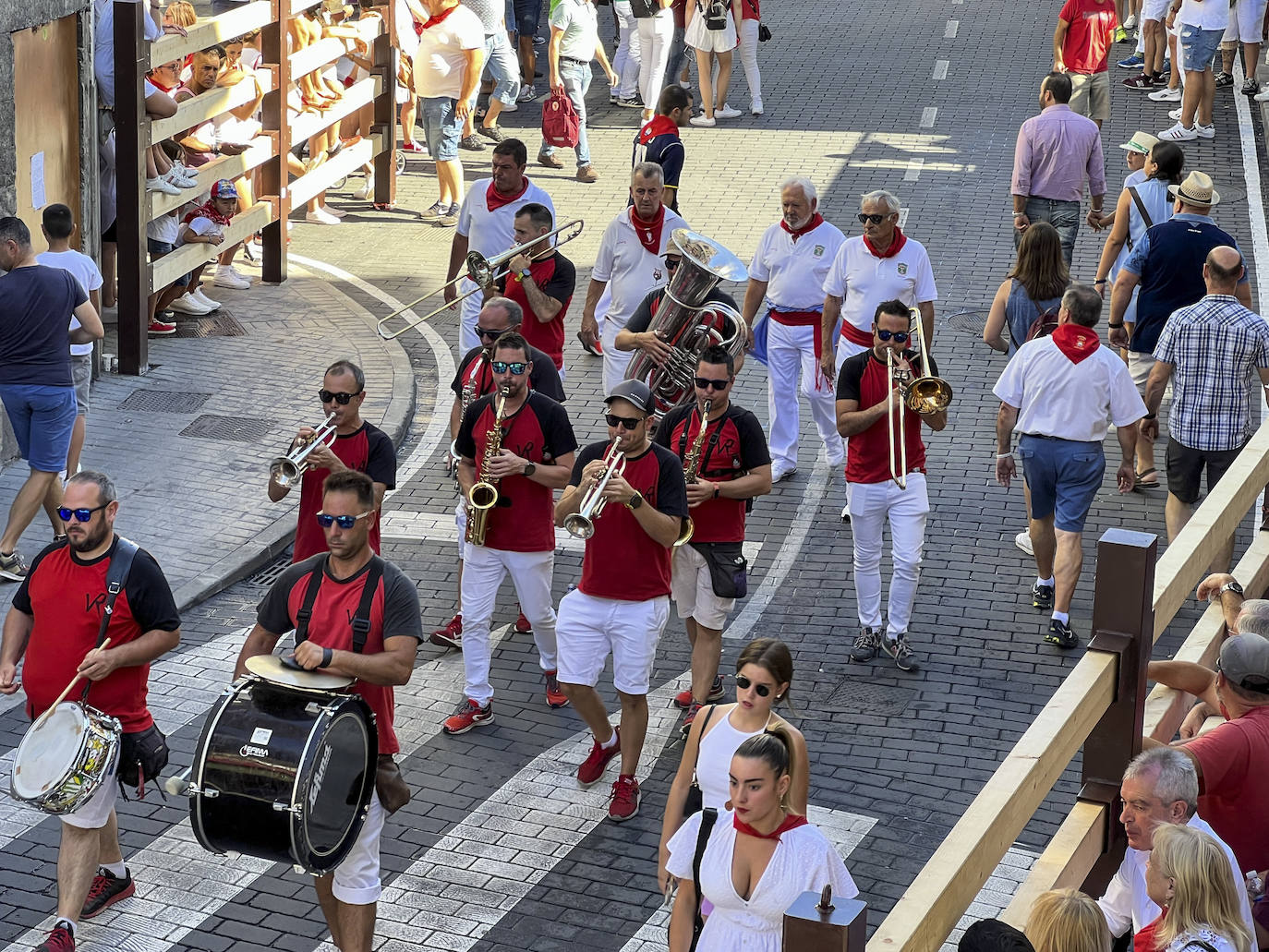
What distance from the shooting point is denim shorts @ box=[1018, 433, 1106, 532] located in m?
10.1

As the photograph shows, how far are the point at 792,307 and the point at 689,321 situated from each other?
5.36 feet

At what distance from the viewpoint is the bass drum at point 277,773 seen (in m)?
6.34

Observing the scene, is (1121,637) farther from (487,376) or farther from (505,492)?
(487,376)

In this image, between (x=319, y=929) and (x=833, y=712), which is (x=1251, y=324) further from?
(x=319, y=929)

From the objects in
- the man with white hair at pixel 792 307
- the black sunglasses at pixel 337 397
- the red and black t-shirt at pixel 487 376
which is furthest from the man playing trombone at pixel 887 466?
the black sunglasses at pixel 337 397

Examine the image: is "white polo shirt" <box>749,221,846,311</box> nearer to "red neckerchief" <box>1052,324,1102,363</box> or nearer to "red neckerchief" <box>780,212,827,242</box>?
"red neckerchief" <box>780,212,827,242</box>

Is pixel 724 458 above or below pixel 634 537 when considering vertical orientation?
above

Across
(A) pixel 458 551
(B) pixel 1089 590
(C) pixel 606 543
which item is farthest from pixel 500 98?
(C) pixel 606 543

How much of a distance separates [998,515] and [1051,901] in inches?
295

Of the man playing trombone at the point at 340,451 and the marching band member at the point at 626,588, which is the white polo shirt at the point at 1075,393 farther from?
the man playing trombone at the point at 340,451

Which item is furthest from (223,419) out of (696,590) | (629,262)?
(696,590)

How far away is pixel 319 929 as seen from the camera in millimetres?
7566

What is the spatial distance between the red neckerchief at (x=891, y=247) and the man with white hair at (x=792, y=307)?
381 mm

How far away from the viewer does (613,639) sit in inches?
339
